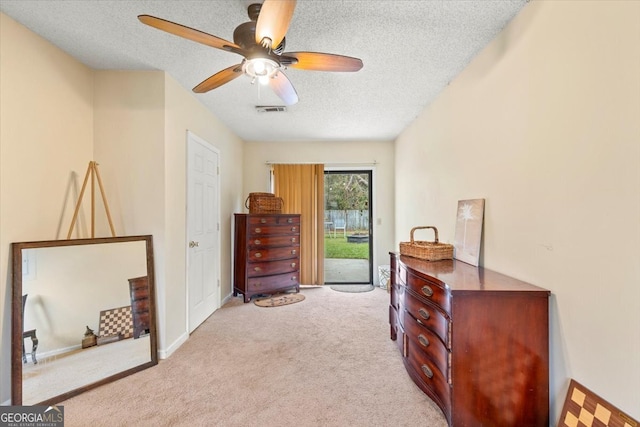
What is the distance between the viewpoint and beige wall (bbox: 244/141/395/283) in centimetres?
475

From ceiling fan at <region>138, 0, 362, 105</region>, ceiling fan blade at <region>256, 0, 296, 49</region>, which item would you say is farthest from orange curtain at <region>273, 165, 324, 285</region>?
ceiling fan blade at <region>256, 0, 296, 49</region>

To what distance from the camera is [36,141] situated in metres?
1.97

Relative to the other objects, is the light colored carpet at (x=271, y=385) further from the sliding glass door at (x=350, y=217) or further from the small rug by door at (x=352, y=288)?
the sliding glass door at (x=350, y=217)

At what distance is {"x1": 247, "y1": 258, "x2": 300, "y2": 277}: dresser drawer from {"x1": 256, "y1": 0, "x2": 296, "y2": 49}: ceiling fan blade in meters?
3.04

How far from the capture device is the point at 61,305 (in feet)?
6.49

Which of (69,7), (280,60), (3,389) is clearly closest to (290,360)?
(3,389)

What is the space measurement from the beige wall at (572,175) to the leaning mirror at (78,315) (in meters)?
2.74

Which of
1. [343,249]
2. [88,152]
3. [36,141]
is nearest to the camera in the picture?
[36,141]

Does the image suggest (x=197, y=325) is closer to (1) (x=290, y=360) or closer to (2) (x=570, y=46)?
(1) (x=290, y=360)

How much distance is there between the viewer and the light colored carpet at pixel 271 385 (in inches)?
67.5

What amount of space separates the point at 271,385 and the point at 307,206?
303 centimetres

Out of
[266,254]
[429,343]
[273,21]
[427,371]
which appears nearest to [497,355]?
[429,343]

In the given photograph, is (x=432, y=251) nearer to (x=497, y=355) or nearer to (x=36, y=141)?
(x=497, y=355)

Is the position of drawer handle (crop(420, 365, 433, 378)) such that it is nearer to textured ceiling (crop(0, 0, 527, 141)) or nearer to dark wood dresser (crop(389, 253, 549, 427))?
dark wood dresser (crop(389, 253, 549, 427))
